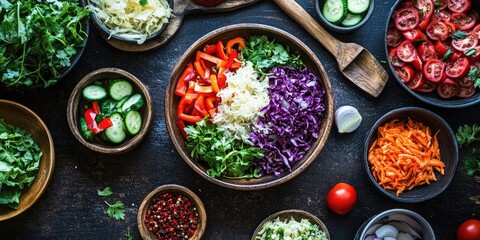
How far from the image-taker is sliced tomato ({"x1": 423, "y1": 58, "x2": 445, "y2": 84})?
422 centimetres

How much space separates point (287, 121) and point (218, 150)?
1.52ft

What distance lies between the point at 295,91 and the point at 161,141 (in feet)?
3.15

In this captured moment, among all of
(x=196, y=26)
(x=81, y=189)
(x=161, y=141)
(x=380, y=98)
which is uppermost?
(x=196, y=26)

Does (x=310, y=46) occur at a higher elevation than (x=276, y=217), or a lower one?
higher

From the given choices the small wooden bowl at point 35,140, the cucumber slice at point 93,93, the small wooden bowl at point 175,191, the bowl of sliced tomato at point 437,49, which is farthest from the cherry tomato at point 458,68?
the small wooden bowl at point 35,140

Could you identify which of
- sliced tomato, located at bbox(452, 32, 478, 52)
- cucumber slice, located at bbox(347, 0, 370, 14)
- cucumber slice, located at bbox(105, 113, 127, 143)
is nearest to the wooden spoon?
cucumber slice, located at bbox(347, 0, 370, 14)

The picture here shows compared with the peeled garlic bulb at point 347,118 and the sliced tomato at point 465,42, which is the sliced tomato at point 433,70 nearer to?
the sliced tomato at point 465,42

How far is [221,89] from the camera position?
411 centimetres

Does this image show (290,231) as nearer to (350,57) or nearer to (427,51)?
(350,57)

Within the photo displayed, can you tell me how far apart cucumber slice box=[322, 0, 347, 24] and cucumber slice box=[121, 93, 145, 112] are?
1.31 metres

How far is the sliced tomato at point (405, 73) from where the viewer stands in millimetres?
4246

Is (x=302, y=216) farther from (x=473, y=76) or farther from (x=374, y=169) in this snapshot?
(x=473, y=76)

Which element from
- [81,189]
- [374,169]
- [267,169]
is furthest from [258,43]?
[81,189]

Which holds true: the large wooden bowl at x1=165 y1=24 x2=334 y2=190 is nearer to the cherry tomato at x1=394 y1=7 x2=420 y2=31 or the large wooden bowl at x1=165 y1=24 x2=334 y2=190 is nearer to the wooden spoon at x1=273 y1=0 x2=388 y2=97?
the wooden spoon at x1=273 y1=0 x2=388 y2=97
